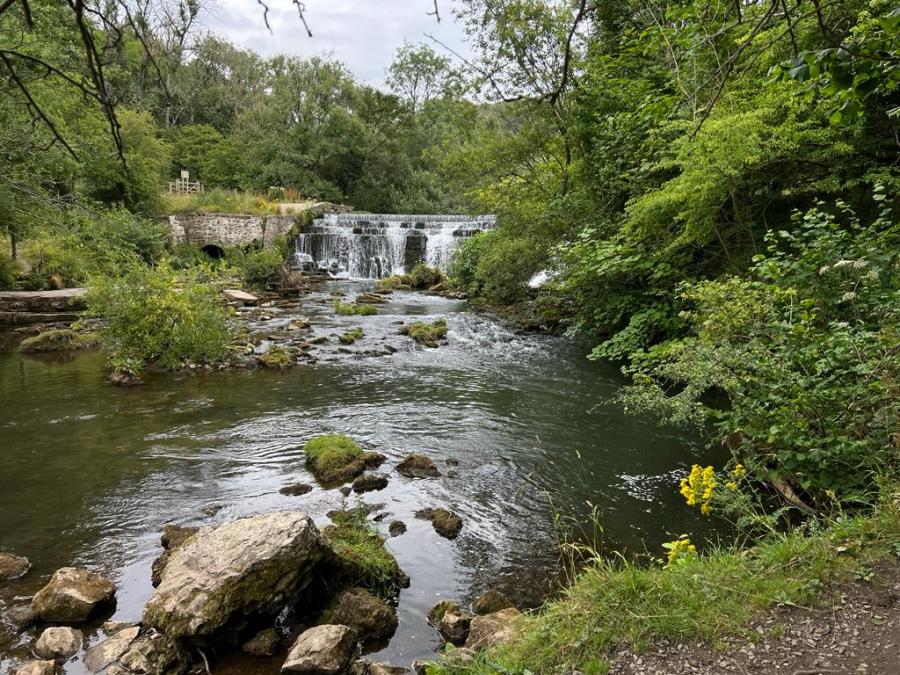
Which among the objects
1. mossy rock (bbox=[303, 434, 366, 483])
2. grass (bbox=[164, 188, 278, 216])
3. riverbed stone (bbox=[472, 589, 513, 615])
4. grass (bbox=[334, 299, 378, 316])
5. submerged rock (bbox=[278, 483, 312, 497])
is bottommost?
riverbed stone (bbox=[472, 589, 513, 615])

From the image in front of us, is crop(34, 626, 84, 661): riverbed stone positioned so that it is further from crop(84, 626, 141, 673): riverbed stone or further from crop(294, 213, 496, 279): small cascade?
crop(294, 213, 496, 279): small cascade

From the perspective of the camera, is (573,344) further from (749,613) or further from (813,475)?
(749,613)

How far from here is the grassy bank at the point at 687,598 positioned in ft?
8.11

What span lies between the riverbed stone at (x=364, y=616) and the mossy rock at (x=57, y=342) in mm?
11310

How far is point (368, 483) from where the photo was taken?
19.5ft

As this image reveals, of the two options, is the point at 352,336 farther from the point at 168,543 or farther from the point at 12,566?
the point at 12,566

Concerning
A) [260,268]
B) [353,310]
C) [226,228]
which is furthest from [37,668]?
[226,228]

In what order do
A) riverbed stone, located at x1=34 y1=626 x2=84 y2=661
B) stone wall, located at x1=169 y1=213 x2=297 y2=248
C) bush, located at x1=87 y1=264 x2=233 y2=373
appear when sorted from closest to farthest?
riverbed stone, located at x1=34 y1=626 x2=84 y2=661 < bush, located at x1=87 y1=264 x2=233 y2=373 < stone wall, located at x1=169 y1=213 x2=297 y2=248

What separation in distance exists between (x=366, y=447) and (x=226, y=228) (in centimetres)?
2457

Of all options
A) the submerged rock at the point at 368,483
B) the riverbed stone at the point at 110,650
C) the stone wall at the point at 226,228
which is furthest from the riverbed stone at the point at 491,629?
the stone wall at the point at 226,228

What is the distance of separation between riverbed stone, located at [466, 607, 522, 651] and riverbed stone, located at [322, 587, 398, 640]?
580mm

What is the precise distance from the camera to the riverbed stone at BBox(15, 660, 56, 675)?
323 cm

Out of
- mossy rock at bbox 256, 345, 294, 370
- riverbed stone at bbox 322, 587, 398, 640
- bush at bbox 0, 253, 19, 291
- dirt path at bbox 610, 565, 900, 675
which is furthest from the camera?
bush at bbox 0, 253, 19, 291

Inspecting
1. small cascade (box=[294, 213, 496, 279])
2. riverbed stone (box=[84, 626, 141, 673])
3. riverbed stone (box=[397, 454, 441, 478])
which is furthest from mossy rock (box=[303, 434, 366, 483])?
small cascade (box=[294, 213, 496, 279])
